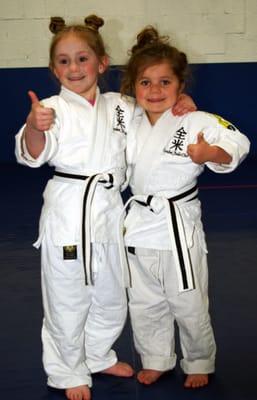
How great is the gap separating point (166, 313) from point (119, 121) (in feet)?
2.74

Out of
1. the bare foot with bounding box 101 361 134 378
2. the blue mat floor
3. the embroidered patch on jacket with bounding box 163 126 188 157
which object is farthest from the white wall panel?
the bare foot with bounding box 101 361 134 378

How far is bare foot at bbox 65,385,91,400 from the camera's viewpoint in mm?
2621

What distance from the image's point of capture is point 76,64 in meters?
2.51

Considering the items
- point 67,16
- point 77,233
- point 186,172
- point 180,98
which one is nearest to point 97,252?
point 77,233

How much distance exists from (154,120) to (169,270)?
24.4 inches

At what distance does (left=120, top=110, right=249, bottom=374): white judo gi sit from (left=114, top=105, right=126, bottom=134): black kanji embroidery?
0.05 m

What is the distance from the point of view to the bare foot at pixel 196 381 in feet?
8.79

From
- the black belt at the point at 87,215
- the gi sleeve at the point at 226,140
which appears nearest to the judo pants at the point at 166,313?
the black belt at the point at 87,215

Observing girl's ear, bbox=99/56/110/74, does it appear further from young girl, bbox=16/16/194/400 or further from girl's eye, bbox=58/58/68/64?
girl's eye, bbox=58/58/68/64

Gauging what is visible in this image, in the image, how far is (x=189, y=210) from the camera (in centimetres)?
259

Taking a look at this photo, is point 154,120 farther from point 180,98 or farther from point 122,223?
point 122,223

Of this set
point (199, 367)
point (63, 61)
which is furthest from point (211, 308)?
point (63, 61)

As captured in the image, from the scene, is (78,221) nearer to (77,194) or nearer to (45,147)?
(77,194)

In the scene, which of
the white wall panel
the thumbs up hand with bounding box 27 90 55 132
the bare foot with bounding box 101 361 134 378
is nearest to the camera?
the thumbs up hand with bounding box 27 90 55 132
